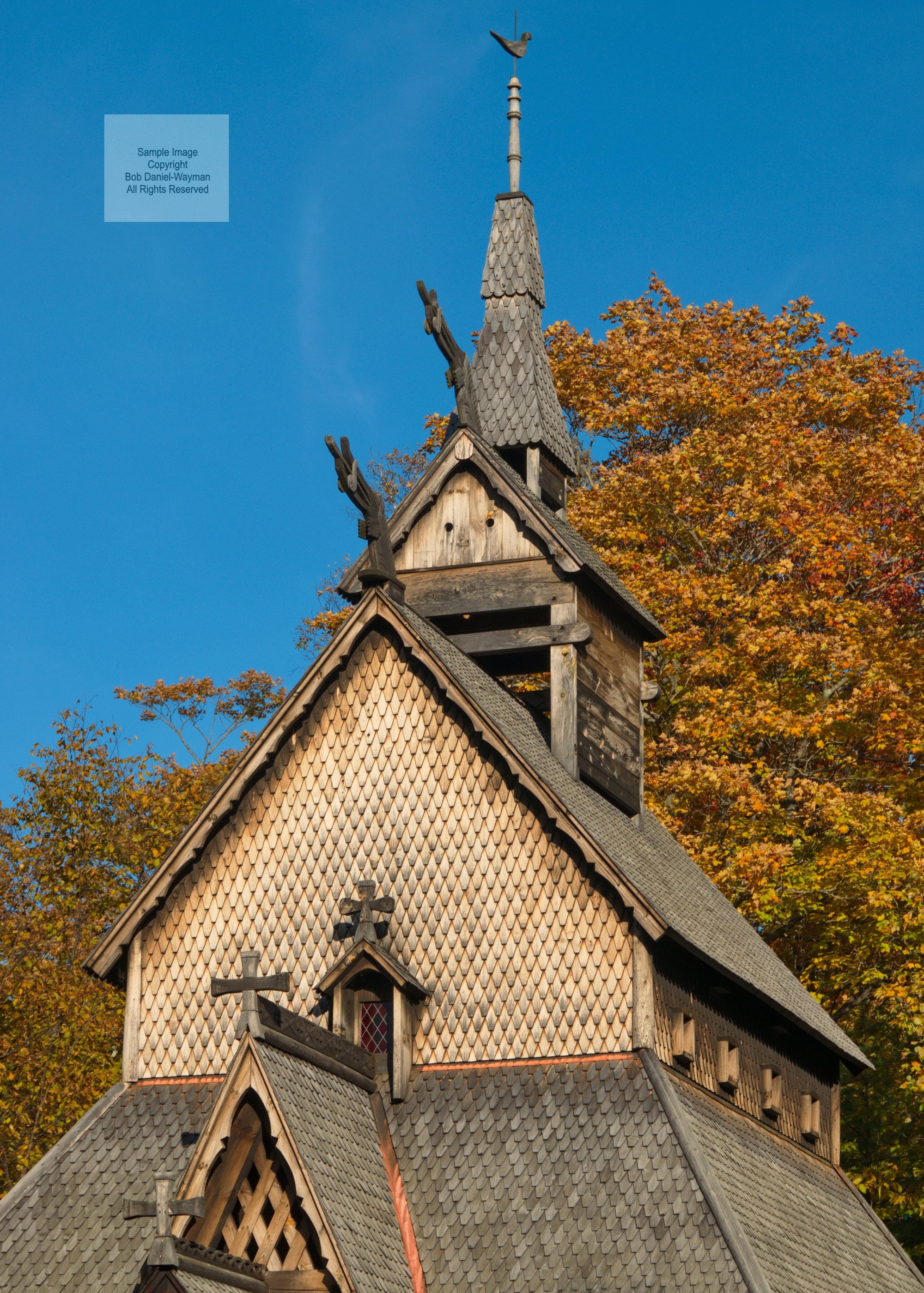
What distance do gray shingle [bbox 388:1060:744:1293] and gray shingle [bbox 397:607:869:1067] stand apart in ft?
6.83

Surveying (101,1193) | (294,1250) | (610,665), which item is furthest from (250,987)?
(610,665)

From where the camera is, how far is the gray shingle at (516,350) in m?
25.8

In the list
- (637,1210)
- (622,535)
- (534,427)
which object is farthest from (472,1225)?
(622,535)

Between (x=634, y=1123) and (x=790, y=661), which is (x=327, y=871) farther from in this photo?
(x=790, y=661)

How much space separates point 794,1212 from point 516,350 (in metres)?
12.6

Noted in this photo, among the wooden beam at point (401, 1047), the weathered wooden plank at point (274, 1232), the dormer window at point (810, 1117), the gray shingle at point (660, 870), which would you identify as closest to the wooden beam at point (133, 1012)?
the wooden beam at point (401, 1047)

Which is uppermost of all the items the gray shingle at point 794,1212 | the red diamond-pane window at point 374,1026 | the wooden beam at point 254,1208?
the red diamond-pane window at point 374,1026

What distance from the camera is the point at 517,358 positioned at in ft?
86.3

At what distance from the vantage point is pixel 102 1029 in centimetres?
3209

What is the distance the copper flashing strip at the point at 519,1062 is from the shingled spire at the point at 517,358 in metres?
9.05

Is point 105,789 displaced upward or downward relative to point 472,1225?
upward

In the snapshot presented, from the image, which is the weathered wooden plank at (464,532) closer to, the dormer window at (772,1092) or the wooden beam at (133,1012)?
the wooden beam at (133,1012)

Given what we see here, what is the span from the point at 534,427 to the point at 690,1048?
937 centimetres

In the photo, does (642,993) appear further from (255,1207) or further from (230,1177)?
(230,1177)
